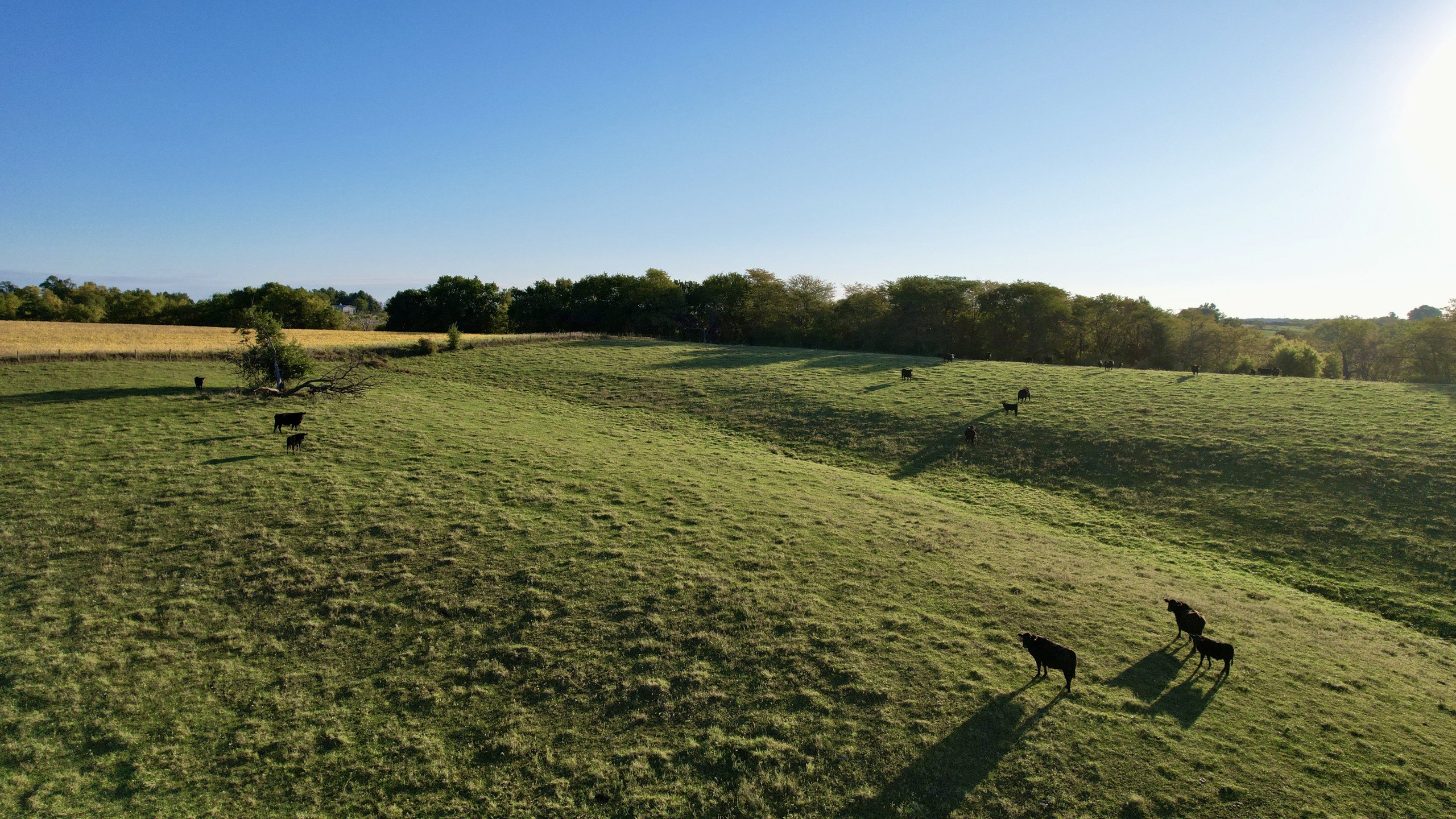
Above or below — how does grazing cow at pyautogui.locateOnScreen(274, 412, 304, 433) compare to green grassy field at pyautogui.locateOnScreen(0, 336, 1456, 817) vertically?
above

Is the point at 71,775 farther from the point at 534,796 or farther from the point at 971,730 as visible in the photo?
the point at 971,730

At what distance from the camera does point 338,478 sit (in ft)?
67.7

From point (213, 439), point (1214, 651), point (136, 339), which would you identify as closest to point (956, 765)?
point (1214, 651)

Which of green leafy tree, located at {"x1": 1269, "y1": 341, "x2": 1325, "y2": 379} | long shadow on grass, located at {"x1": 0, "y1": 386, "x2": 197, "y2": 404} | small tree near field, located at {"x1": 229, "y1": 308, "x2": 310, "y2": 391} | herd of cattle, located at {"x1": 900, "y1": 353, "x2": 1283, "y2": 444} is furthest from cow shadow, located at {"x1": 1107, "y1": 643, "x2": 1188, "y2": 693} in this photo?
green leafy tree, located at {"x1": 1269, "y1": 341, "x2": 1325, "y2": 379}

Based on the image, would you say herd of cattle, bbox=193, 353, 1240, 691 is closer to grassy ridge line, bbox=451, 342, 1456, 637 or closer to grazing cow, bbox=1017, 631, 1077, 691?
grazing cow, bbox=1017, 631, 1077, 691

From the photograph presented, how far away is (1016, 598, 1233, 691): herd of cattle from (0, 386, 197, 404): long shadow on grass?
139 ft

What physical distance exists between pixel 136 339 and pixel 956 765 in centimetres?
6980

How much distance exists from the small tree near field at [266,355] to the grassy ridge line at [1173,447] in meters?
13.5

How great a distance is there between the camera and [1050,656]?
36.6ft

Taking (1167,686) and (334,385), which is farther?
(334,385)

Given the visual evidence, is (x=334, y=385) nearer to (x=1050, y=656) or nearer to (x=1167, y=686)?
(x=1050, y=656)

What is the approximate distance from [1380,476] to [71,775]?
39052 millimetres

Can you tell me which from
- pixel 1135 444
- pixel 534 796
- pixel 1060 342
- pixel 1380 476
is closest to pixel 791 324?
pixel 1060 342

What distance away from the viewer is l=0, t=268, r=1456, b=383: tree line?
66.2 metres
